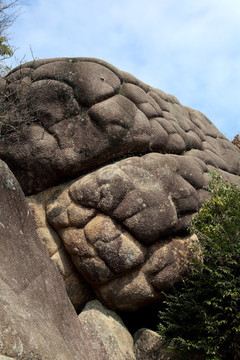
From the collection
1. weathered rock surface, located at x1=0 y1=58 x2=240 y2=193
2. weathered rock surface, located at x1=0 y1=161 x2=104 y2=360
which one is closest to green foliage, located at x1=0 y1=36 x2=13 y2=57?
weathered rock surface, located at x1=0 y1=58 x2=240 y2=193

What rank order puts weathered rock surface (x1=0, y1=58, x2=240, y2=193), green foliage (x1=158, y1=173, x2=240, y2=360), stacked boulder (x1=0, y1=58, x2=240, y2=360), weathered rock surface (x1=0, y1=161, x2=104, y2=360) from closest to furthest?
weathered rock surface (x1=0, y1=161, x2=104, y2=360) → green foliage (x1=158, y1=173, x2=240, y2=360) → stacked boulder (x1=0, y1=58, x2=240, y2=360) → weathered rock surface (x1=0, y1=58, x2=240, y2=193)

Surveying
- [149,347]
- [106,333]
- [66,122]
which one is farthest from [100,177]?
[149,347]

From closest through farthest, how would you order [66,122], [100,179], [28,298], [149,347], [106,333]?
[28,298], [106,333], [149,347], [100,179], [66,122]

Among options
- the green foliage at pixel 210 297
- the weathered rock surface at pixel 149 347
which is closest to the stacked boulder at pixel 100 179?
the weathered rock surface at pixel 149 347

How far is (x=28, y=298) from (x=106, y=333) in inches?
131

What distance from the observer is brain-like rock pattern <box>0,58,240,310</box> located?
7.93 meters

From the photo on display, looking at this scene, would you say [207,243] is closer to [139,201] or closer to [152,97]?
[139,201]

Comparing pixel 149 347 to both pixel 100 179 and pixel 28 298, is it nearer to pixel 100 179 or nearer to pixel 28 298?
pixel 100 179

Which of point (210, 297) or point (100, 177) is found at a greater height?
point (100, 177)

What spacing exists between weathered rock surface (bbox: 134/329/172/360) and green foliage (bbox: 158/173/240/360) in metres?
0.20

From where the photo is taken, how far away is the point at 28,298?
469 centimetres

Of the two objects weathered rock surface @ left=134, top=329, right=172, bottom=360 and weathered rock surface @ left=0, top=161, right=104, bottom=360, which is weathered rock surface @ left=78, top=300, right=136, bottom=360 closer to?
weathered rock surface @ left=134, top=329, right=172, bottom=360

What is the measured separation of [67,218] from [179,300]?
2742 mm

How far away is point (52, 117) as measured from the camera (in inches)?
347
